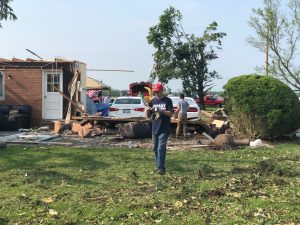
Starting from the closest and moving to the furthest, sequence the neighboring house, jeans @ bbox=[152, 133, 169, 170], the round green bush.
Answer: jeans @ bbox=[152, 133, 169, 170] → the round green bush → the neighboring house

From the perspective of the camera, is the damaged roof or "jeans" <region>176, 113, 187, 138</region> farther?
the damaged roof

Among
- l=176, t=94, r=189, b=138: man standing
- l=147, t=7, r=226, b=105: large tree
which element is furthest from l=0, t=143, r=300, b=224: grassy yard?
l=147, t=7, r=226, b=105: large tree

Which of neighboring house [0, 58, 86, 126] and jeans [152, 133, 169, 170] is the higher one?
neighboring house [0, 58, 86, 126]

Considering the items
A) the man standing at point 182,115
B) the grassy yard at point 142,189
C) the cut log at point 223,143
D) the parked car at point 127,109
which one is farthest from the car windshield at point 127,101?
the grassy yard at point 142,189

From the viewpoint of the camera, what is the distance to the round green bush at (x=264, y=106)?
56.6ft

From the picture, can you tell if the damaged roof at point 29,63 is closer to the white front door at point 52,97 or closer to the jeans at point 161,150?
the white front door at point 52,97

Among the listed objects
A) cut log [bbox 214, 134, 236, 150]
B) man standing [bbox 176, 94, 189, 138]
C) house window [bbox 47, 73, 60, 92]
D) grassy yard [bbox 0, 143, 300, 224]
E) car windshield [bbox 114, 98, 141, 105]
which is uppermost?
house window [bbox 47, 73, 60, 92]

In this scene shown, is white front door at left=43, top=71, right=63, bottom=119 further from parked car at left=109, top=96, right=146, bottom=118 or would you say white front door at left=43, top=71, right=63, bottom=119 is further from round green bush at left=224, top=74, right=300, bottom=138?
round green bush at left=224, top=74, right=300, bottom=138

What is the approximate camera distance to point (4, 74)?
23609mm

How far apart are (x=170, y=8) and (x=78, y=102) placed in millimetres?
26478

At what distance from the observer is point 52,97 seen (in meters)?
23.5

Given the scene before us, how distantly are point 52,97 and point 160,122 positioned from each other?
1441 centimetres

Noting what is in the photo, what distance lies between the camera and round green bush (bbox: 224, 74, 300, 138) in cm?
1725

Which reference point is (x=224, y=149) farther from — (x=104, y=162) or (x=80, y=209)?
(x=80, y=209)
